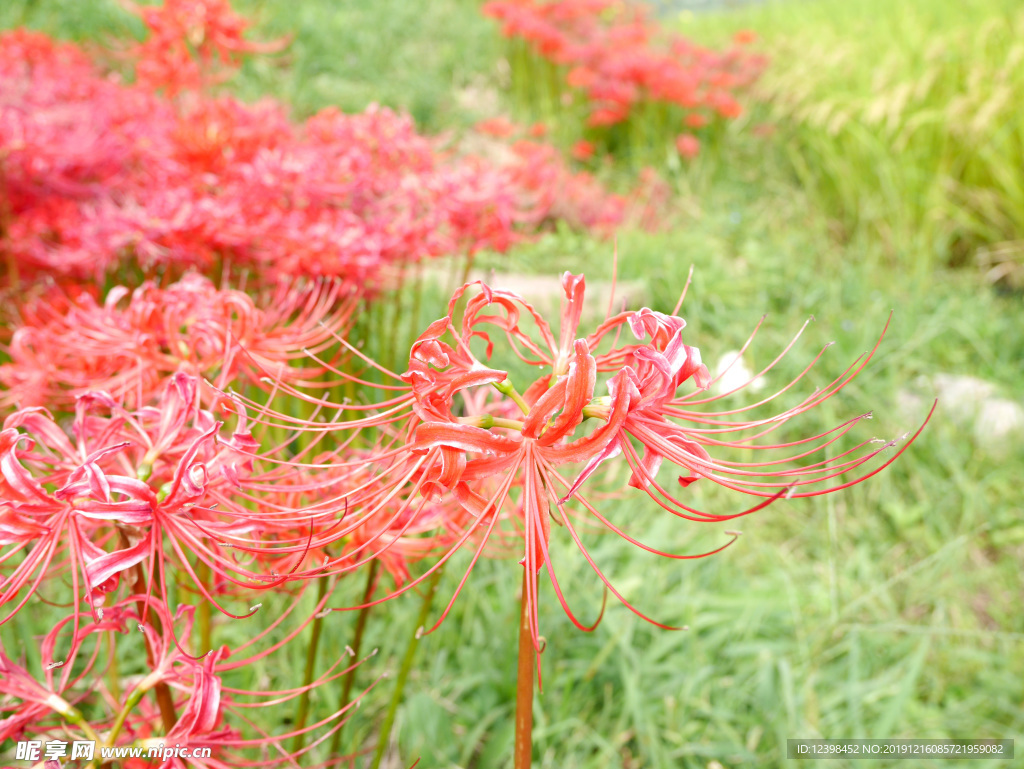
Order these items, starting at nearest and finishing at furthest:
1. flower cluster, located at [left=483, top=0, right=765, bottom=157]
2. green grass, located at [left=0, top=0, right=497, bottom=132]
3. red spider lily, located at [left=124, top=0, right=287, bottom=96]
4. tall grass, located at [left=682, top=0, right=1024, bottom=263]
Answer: red spider lily, located at [left=124, top=0, right=287, bottom=96]
tall grass, located at [left=682, top=0, right=1024, bottom=263]
flower cluster, located at [left=483, top=0, right=765, bottom=157]
green grass, located at [left=0, top=0, right=497, bottom=132]

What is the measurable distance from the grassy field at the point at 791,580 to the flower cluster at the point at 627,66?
0.92 m

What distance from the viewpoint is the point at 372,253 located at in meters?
2.07

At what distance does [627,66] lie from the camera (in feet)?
21.1

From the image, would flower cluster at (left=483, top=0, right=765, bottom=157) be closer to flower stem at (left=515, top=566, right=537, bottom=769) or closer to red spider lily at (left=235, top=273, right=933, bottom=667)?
red spider lily at (left=235, top=273, right=933, bottom=667)

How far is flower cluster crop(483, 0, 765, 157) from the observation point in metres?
6.39

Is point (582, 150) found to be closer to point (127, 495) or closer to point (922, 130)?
point (922, 130)

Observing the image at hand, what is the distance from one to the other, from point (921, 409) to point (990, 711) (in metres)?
1.58

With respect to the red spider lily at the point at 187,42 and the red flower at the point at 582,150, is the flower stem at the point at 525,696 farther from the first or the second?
the red flower at the point at 582,150

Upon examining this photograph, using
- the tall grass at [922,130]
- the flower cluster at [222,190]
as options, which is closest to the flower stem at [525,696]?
the flower cluster at [222,190]

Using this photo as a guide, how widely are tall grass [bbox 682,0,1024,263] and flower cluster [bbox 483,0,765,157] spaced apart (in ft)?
1.89

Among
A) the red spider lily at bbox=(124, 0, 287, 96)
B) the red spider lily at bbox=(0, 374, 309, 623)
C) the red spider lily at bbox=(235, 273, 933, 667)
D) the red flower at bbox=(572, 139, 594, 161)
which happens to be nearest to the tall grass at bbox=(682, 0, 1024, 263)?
the red flower at bbox=(572, 139, 594, 161)

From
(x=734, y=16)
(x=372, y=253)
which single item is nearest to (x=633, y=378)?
(x=372, y=253)

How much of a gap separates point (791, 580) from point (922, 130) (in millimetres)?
4004

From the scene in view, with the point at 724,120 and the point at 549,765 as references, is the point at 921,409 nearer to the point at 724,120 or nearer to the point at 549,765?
the point at 549,765
